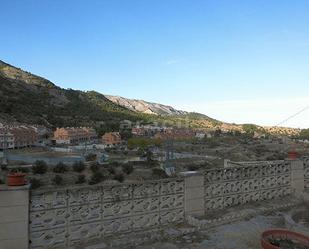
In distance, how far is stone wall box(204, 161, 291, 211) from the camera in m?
7.72

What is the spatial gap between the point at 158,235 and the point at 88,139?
8969 centimetres

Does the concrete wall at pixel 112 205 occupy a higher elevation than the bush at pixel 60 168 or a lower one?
higher

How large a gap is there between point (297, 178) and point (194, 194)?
349cm

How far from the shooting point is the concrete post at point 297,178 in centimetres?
935

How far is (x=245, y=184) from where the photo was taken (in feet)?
27.5

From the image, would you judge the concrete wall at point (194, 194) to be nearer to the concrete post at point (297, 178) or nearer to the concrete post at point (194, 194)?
the concrete post at point (194, 194)

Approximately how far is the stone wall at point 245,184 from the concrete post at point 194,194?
172 mm

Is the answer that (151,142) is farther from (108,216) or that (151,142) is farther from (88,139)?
(108,216)

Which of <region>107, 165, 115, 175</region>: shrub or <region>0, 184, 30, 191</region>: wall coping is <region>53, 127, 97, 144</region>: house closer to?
<region>107, 165, 115, 175</region>: shrub

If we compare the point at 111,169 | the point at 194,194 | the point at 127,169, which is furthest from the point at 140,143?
the point at 194,194

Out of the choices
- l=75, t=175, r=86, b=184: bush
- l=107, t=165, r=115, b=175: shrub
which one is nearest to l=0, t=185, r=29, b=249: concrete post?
l=75, t=175, r=86, b=184: bush

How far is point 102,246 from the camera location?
19.1 feet

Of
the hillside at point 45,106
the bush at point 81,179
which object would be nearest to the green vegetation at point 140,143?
the hillside at point 45,106

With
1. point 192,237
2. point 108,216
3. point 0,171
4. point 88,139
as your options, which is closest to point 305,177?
point 192,237
